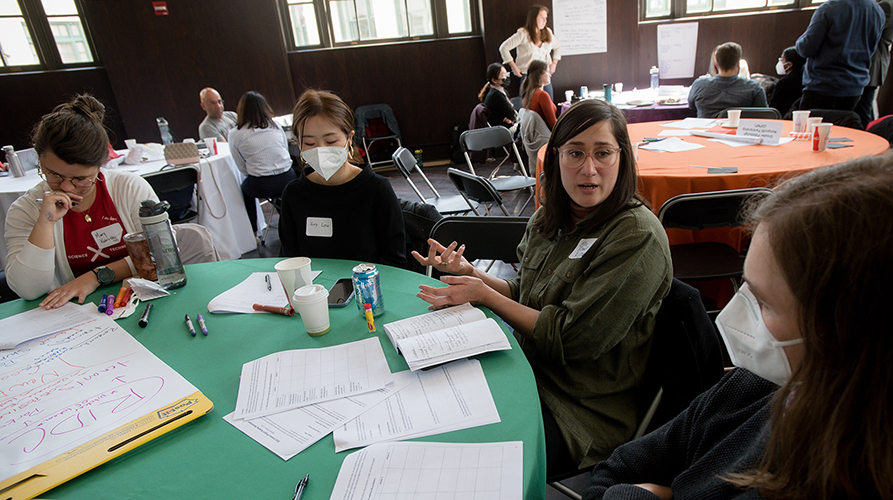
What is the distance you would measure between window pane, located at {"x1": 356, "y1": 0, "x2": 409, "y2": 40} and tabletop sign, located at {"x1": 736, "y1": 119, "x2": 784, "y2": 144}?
18.2ft

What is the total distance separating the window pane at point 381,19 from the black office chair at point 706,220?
6229mm

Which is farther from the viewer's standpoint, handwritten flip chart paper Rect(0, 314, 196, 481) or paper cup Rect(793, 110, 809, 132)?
paper cup Rect(793, 110, 809, 132)

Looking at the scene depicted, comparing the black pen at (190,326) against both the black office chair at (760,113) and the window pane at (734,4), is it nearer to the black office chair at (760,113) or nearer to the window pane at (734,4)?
the black office chair at (760,113)

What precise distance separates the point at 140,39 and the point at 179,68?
1.87ft

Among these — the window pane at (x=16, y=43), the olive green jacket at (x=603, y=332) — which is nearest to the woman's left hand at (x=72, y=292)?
the olive green jacket at (x=603, y=332)

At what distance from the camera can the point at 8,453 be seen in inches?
36.4

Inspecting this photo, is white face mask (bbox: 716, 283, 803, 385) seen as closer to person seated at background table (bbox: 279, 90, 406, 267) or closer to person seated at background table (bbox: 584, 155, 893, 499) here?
person seated at background table (bbox: 584, 155, 893, 499)

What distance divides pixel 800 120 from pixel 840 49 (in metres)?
1.81

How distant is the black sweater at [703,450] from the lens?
0.76 m

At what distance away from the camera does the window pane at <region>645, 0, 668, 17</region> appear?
732 centimetres

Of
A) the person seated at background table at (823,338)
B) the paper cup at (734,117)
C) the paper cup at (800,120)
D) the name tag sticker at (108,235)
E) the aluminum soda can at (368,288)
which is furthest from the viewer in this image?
the paper cup at (734,117)

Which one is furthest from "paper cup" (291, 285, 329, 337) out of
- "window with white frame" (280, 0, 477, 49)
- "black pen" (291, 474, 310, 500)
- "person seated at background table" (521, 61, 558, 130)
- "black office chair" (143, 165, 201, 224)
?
"window with white frame" (280, 0, 477, 49)

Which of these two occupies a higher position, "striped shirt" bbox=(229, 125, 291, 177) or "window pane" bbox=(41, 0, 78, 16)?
"window pane" bbox=(41, 0, 78, 16)

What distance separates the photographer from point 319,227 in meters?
2.07
